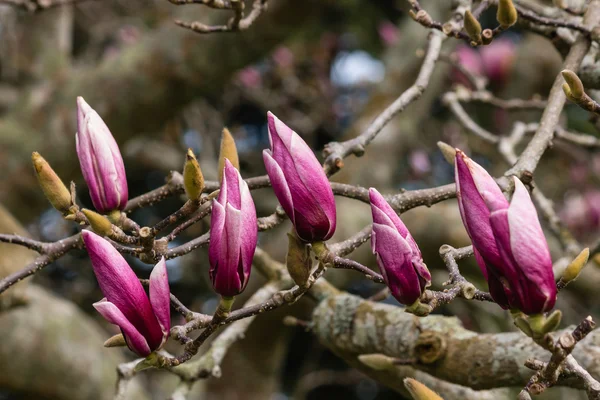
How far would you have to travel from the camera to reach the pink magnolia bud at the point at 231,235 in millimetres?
685

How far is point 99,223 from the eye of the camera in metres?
0.76

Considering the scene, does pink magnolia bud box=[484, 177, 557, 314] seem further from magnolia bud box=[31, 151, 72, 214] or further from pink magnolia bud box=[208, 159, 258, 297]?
magnolia bud box=[31, 151, 72, 214]

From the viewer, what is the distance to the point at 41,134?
2.57 m

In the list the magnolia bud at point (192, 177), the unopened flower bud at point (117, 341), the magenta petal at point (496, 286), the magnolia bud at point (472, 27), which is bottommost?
the unopened flower bud at point (117, 341)

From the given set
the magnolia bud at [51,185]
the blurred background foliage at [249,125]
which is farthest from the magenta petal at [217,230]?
the blurred background foliage at [249,125]

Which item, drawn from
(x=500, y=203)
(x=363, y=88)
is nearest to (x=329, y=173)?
(x=500, y=203)

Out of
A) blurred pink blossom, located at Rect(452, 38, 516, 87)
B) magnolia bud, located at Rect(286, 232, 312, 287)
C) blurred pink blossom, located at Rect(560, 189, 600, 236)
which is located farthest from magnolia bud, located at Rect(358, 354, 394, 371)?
blurred pink blossom, located at Rect(452, 38, 516, 87)

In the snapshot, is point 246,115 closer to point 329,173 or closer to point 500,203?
point 329,173

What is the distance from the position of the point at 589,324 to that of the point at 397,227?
0.62ft

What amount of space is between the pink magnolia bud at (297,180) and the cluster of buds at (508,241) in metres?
0.13

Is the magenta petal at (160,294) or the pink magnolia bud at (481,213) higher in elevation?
the pink magnolia bud at (481,213)

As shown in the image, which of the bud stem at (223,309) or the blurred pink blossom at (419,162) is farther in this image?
the blurred pink blossom at (419,162)

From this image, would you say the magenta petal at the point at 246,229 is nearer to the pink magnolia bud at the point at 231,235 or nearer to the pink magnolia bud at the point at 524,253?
the pink magnolia bud at the point at 231,235

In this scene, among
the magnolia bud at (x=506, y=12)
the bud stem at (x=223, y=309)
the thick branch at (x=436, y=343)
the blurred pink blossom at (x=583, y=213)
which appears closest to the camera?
the bud stem at (x=223, y=309)
